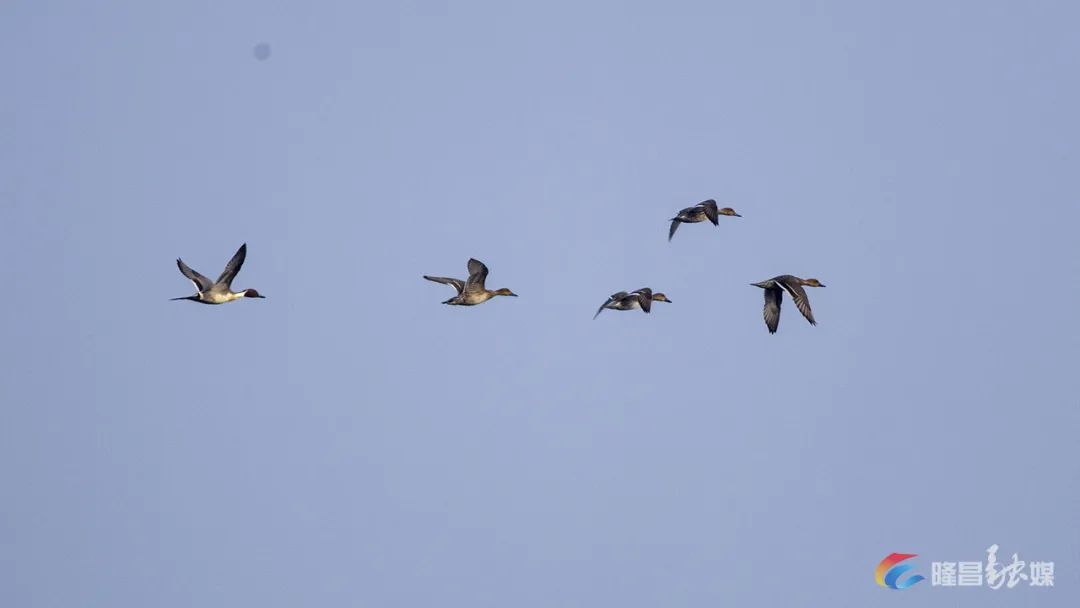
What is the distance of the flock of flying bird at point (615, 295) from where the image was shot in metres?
39.6

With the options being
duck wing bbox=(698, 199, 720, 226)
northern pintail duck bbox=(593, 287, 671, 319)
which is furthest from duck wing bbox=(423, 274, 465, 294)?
duck wing bbox=(698, 199, 720, 226)

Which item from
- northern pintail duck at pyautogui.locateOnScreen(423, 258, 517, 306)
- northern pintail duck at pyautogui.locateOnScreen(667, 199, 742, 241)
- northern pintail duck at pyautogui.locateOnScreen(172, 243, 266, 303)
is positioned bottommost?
northern pintail duck at pyautogui.locateOnScreen(172, 243, 266, 303)

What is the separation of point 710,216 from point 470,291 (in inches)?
262

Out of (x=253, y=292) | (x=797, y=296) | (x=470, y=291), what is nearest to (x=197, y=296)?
(x=253, y=292)

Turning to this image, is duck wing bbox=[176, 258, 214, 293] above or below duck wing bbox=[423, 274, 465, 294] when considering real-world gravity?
below

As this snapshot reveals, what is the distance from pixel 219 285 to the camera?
3953 cm

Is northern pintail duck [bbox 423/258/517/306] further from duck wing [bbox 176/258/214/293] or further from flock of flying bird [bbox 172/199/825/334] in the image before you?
duck wing [bbox 176/258/214/293]

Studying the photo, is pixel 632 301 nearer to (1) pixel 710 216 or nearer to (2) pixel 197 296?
(1) pixel 710 216

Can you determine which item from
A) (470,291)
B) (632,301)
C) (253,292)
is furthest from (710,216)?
(253,292)

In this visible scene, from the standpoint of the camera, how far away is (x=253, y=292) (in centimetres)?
3997

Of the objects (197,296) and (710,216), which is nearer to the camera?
(197,296)

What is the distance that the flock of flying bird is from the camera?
130ft

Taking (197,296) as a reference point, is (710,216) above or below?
above

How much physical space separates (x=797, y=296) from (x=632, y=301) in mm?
5242
